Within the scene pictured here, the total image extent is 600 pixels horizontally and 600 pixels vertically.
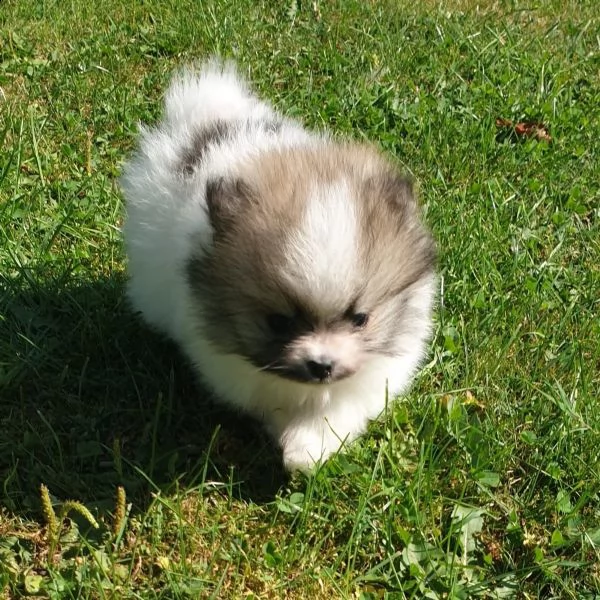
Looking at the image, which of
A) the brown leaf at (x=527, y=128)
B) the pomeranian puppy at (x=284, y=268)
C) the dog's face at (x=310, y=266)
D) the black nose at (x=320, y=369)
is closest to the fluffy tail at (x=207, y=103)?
the pomeranian puppy at (x=284, y=268)

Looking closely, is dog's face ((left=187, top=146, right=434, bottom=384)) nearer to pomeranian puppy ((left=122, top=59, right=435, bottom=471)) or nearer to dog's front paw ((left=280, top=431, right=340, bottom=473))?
pomeranian puppy ((left=122, top=59, right=435, bottom=471))

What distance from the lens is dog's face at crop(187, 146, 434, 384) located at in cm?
230

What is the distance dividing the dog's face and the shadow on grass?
0.49 meters

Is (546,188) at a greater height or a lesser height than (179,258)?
Answer: greater

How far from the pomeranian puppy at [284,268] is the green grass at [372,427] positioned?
24 centimetres

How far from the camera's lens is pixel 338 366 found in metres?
2.43

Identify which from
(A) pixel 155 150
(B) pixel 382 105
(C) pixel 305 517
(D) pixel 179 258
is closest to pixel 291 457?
(C) pixel 305 517

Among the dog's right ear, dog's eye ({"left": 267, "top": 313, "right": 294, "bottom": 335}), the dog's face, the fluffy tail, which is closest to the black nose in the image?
the dog's face

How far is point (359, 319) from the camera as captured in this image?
8.10ft

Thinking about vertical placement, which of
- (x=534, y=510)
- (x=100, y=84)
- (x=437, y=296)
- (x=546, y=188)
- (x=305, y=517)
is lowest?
(x=305, y=517)

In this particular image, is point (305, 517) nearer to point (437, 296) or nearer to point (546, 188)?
point (437, 296)

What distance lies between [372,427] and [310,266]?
104 centimetres

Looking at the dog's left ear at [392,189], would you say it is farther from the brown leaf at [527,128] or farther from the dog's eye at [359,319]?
the brown leaf at [527,128]

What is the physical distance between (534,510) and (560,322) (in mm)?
960
